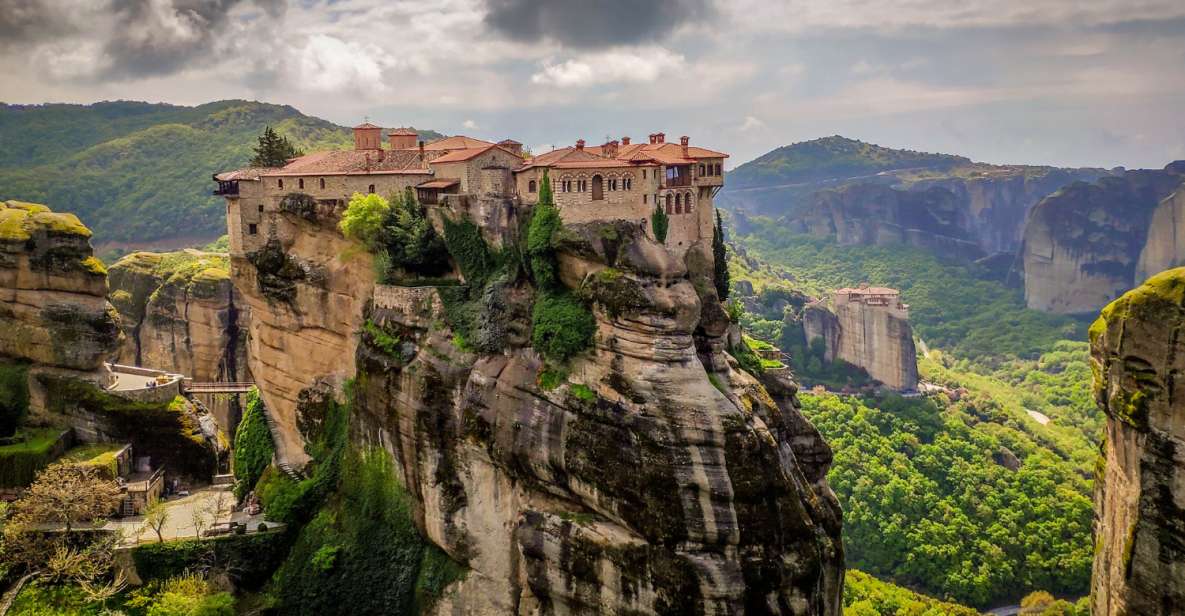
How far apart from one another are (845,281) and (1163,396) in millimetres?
144489

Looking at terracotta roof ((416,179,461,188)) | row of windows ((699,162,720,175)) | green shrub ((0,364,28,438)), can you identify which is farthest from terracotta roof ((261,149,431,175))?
green shrub ((0,364,28,438))

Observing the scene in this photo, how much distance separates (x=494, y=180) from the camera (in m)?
41.1

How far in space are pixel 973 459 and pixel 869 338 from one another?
1119 inches

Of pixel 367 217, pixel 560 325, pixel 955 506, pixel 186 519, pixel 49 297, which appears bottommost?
pixel 955 506

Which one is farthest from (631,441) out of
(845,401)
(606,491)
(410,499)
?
(845,401)

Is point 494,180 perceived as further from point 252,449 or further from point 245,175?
point 252,449

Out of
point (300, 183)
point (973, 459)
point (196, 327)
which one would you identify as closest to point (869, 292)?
point (973, 459)

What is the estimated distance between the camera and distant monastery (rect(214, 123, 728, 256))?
38406 millimetres

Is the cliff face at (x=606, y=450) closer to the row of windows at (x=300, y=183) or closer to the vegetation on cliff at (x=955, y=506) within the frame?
the row of windows at (x=300, y=183)

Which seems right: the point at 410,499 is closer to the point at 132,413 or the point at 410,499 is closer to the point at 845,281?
the point at 132,413

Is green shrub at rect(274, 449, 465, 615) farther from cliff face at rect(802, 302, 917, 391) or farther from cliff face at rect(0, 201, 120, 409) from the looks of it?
cliff face at rect(802, 302, 917, 391)

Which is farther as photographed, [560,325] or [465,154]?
[465,154]

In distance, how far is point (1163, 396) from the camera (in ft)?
84.8

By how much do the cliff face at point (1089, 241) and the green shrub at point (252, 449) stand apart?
13324 centimetres
